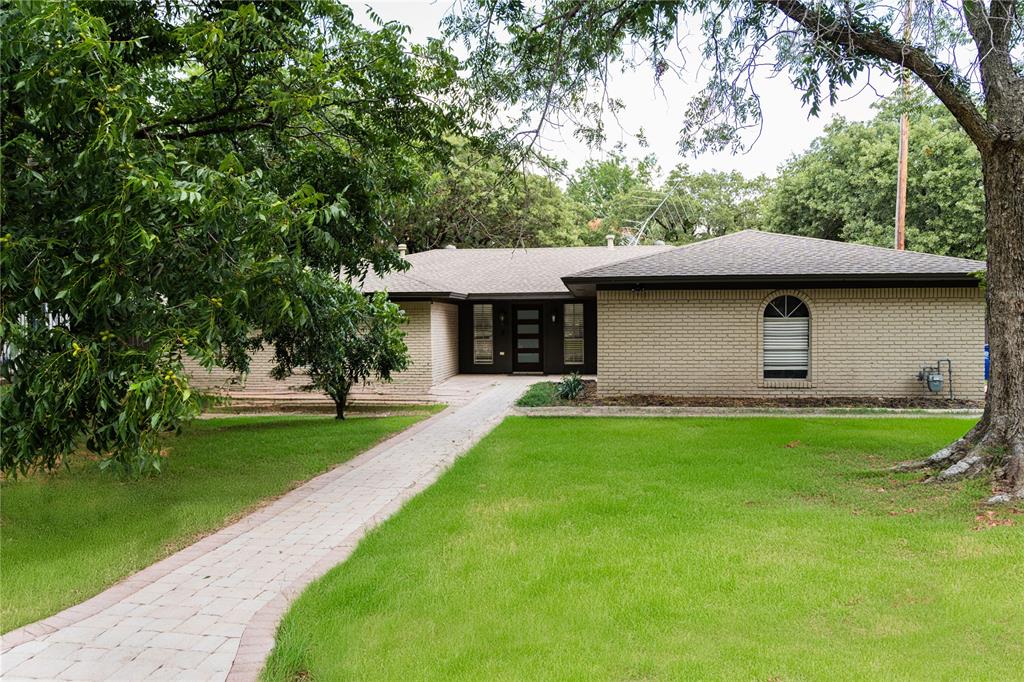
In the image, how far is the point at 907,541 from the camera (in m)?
5.53

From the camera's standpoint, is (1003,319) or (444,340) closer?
(1003,319)

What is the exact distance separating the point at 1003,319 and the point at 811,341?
721 centimetres

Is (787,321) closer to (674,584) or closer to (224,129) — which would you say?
(674,584)

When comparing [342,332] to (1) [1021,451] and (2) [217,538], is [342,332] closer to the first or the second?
(2) [217,538]

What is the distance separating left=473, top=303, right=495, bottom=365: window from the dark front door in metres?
0.75

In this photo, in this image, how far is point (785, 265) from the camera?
1440cm

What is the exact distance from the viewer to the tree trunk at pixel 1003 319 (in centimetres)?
731

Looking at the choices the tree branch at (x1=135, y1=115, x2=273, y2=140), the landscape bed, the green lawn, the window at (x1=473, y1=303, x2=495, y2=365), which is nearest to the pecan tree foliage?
the tree branch at (x1=135, y1=115, x2=273, y2=140)

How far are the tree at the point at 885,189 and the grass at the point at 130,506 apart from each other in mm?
23293

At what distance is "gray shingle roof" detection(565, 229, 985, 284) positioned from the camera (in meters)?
13.7

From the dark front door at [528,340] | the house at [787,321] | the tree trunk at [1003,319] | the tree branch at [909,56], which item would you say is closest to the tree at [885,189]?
the house at [787,321]

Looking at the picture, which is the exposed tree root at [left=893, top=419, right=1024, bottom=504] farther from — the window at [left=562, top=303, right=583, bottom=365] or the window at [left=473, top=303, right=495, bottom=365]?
the window at [left=473, top=303, right=495, bottom=365]

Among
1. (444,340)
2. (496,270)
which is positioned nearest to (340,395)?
(444,340)

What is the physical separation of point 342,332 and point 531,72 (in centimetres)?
456
